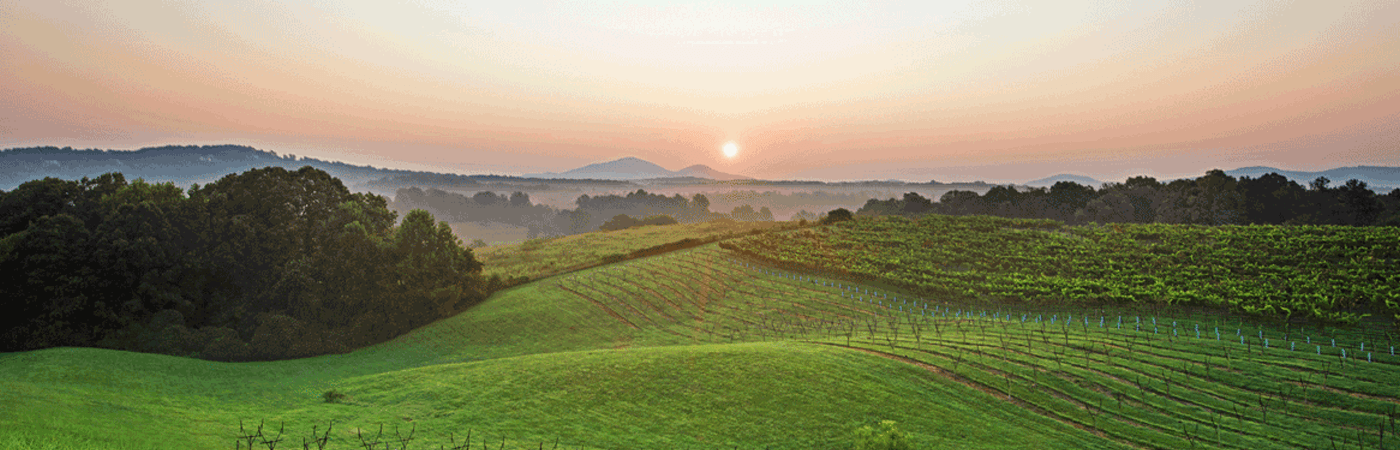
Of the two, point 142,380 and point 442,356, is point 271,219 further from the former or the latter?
point 142,380

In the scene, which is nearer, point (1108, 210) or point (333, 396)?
point (333, 396)

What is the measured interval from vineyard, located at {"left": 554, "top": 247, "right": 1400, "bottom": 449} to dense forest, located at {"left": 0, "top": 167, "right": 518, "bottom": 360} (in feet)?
68.9

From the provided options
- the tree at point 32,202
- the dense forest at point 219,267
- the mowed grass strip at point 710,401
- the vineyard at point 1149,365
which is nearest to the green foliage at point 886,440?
the mowed grass strip at point 710,401

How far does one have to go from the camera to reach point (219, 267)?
33.3 meters

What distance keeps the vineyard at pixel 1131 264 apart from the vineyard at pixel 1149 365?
80.1 inches

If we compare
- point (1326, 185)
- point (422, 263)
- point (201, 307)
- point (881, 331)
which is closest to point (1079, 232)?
point (881, 331)

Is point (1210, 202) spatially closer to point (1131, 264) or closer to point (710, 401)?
point (1131, 264)

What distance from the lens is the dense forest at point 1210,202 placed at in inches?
2803

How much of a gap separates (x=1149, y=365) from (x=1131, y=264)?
2790 cm

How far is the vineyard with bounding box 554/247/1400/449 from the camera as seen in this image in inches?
640

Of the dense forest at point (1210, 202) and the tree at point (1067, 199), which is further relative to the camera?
the tree at point (1067, 199)

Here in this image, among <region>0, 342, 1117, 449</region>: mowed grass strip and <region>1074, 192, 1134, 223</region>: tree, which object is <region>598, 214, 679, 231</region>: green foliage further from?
<region>0, 342, 1117, 449</region>: mowed grass strip

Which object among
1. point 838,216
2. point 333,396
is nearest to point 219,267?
point 333,396

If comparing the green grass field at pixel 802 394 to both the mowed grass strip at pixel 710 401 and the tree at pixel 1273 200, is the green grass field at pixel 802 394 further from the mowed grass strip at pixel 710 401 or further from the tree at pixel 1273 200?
the tree at pixel 1273 200
